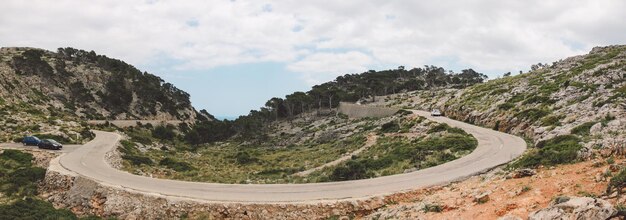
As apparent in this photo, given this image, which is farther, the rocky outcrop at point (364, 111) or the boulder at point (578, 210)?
the rocky outcrop at point (364, 111)

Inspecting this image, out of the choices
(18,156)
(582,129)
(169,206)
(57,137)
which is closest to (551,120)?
(582,129)

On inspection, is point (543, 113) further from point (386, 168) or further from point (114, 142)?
point (114, 142)

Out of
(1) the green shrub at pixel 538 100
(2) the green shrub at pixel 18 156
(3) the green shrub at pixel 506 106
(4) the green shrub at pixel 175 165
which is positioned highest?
(1) the green shrub at pixel 538 100

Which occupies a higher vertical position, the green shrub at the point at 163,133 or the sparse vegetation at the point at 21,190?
the green shrub at the point at 163,133

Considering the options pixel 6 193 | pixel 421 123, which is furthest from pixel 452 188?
pixel 421 123

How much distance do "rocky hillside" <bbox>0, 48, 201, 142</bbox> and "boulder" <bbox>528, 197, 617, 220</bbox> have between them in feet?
174

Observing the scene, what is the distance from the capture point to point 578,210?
1199 cm

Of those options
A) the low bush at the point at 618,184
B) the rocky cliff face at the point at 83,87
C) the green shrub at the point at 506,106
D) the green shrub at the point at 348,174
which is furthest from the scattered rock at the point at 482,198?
the rocky cliff face at the point at 83,87

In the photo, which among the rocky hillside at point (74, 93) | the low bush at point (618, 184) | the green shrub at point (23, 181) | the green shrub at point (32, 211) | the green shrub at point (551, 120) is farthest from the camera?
the rocky hillside at point (74, 93)

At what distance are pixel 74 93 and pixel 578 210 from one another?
365 feet

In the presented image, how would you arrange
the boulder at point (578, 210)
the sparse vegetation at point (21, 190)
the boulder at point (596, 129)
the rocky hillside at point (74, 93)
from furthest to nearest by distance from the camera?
the rocky hillside at point (74, 93), the boulder at point (596, 129), the sparse vegetation at point (21, 190), the boulder at point (578, 210)

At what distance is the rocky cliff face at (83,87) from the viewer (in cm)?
8638

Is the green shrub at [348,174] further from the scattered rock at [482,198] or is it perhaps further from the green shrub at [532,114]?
the green shrub at [532,114]

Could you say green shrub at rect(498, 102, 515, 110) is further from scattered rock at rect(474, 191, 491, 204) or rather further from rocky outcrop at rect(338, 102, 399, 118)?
scattered rock at rect(474, 191, 491, 204)
